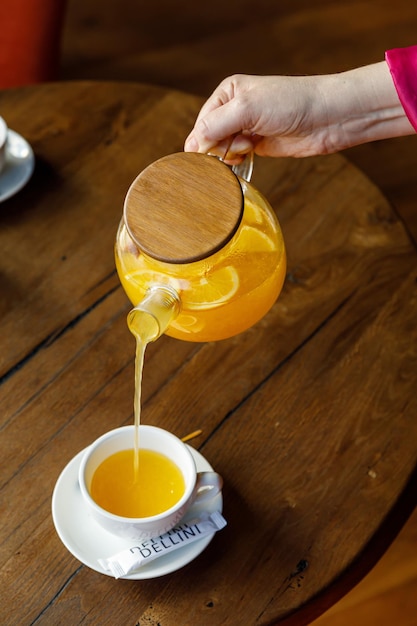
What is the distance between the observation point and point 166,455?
0.95m

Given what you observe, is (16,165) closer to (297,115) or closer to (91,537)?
(297,115)

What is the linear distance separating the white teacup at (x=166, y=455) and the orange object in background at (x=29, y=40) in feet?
3.55

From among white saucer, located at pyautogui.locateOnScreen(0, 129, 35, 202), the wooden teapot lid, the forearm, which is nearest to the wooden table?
white saucer, located at pyautogui.locateOnScreen(0, 129, 35, 202)

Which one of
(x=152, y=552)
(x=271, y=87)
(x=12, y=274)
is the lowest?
(x=152, y=552)

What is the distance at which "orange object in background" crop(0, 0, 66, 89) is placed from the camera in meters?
1.67

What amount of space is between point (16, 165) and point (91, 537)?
66 centimetres

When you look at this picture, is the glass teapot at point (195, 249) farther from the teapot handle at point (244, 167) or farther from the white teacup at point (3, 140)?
the white teacup at point (3, 140)

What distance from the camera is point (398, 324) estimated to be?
45.4 inches

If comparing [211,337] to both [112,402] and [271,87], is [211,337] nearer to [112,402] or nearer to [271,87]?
[112,402]

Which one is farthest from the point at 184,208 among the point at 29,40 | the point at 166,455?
the point at 29,40

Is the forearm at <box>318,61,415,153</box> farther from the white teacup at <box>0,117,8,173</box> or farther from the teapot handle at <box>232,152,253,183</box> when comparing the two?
the white teacup at <box>0,117,8,173</box>

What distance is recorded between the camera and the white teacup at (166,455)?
2.80 feet

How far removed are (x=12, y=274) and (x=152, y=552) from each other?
1.62ft

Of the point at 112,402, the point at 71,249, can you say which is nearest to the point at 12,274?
the point at 71,249
